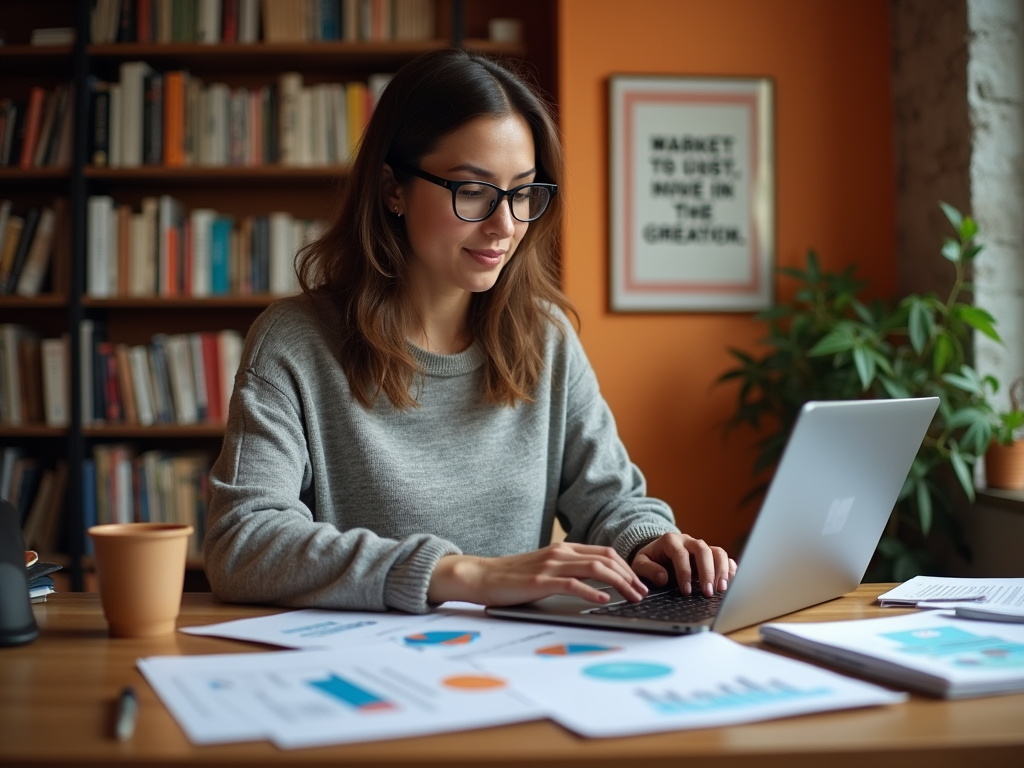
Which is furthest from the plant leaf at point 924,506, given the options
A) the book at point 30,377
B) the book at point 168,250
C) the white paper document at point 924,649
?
the book at point 30,377

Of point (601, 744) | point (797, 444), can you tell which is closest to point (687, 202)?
point (797, 444)

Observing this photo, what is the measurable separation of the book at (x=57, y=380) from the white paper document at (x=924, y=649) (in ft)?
8.57

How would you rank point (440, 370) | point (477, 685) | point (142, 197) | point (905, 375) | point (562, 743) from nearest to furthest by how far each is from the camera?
1. point (562, 743)
2. point (477, 685)
3. point (440, 370)
4. point (905, 375)
5. point (142, 197)

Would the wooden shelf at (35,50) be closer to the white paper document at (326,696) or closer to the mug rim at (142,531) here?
the mug rim at (142,531)

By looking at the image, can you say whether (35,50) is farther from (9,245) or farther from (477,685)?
(477,685)

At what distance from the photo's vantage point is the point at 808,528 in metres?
0.95

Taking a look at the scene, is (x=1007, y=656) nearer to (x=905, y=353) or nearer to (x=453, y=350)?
(x=453, y=350)

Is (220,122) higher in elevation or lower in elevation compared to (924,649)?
higher

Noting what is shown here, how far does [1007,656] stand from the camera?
32.9 inches

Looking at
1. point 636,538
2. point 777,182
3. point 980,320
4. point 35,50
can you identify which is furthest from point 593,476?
point 35,50

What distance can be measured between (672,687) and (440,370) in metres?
0.85

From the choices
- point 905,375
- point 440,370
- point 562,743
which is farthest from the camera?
point 905,375

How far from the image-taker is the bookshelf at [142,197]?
295 cm

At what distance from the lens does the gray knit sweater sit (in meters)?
1.07
